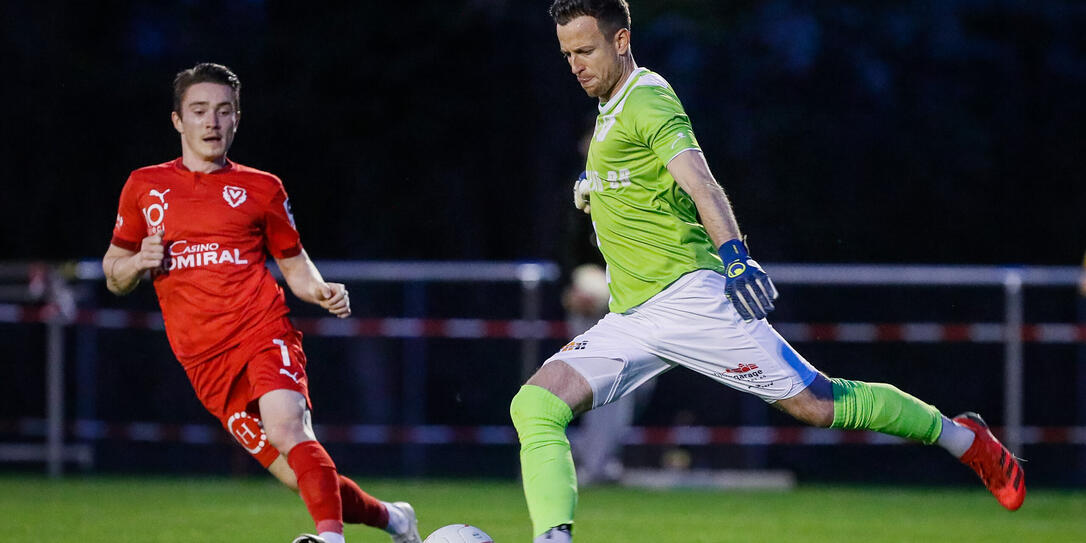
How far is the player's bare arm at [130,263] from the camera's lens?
6.48 meters

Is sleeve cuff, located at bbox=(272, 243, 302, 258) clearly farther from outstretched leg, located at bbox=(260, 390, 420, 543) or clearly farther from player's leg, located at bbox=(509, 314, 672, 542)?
player's leg, located at bbox=(509, 314, 672, 542)

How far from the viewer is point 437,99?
1928 cm

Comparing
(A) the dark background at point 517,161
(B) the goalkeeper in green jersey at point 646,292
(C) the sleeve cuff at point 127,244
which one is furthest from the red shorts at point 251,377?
(A) the dark background at point 517,161

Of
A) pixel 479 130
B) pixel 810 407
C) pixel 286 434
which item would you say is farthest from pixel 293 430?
pixel 479 130

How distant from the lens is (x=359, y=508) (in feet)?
22.1

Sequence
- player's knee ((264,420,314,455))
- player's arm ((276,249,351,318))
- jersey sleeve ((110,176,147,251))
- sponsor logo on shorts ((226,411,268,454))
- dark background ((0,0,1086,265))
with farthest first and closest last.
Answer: dark background ((0,0,1086,265)) < jersey sleeve ((110,176,147,251)) < player's arm ((276,249,351,318)) < sponsor logo on shorts ((226,411,268,454)) < player's knee ((264,420,314,455))

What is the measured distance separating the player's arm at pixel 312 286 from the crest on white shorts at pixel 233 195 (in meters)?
0.33

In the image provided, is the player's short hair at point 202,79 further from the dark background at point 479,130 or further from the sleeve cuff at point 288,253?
the dark background at point 479,130

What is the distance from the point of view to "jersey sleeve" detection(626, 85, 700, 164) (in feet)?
18.6

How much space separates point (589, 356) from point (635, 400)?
830 cm

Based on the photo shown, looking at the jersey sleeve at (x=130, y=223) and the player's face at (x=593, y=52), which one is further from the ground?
the player's face at (x=593, y=52)

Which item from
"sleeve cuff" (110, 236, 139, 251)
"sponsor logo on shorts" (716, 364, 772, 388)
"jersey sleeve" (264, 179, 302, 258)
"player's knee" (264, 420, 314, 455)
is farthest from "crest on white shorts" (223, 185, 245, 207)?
"sponsor logo on shorts" (716, 364, 772, 388)

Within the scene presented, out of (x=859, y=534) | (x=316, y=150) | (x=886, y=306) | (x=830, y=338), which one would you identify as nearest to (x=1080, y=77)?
(x=886, y=306)

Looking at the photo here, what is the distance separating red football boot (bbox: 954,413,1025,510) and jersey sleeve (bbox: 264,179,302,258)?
284cm
